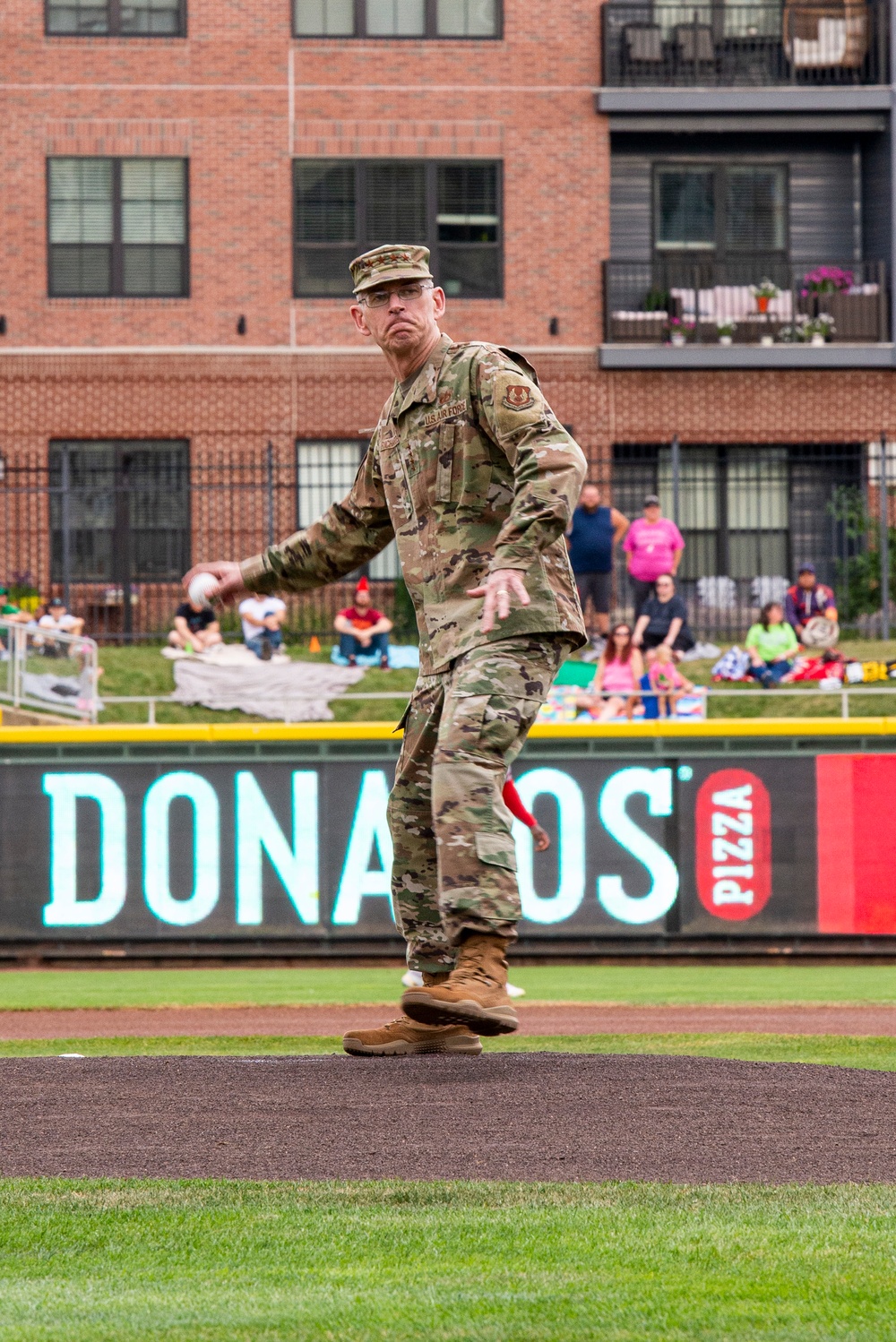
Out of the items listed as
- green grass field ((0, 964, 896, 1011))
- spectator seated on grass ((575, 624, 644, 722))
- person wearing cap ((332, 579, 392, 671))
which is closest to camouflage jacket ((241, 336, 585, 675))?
green grass field ((0, 964, 896, 1011))

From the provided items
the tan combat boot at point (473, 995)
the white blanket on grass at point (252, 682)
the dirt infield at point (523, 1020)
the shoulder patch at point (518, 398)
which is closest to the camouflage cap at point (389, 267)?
the shoulder patch at point (518, 398)

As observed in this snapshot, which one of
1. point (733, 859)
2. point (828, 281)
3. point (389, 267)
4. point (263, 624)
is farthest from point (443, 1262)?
point (828, 281)

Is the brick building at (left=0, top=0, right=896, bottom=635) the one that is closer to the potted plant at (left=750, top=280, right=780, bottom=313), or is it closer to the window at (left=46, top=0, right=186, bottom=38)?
the window at (left=46, top=0, right=186, bottom=38)

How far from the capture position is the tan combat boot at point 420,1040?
5.86 metres

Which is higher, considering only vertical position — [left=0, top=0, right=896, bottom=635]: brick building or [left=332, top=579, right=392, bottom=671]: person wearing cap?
[left=0, top=0, right=896, bottom=635]: brick building

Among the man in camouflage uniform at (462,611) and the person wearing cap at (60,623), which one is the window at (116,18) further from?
the man in camouflage uniform at (462,611)

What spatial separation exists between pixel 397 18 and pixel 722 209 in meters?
6.10

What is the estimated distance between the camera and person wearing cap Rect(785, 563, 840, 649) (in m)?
22.2

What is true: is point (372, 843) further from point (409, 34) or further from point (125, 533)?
point (409, 34)

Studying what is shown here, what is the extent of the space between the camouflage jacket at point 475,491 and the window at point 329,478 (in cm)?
2096

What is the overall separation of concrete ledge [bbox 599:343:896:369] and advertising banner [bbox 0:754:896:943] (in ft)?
55.5

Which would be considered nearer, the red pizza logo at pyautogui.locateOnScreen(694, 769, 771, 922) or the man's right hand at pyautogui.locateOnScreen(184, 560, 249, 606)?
the man's right hand at pyautogui.locateOnScreen(184, 560, 249, 606)

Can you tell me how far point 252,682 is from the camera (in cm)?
2069

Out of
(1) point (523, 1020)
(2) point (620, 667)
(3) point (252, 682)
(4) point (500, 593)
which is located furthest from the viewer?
(3) point (252, 682)
